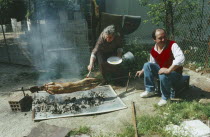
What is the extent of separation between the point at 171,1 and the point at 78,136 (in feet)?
22.5

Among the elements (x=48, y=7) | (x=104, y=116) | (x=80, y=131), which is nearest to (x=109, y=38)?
(x=104, y=116)

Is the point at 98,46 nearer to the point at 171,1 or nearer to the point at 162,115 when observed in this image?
the point at 162,115

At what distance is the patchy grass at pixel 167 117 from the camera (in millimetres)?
4391

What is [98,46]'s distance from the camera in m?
6.72

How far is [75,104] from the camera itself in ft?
18.4

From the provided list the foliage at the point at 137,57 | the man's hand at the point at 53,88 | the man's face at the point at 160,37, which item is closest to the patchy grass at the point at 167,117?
the man's face at the point at 160,37

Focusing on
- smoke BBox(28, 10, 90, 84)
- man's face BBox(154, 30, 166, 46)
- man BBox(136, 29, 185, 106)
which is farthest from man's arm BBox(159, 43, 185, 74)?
smoke BBox(28, 10, 90, 84)

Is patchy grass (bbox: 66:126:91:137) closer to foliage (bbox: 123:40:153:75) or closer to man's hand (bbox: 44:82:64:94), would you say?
man's hand (bbox: 44:82:64:94)

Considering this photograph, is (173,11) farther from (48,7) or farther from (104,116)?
(48,7)

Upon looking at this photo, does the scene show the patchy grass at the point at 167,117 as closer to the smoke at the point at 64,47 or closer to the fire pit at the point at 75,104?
the fire pit at the point at 75,104

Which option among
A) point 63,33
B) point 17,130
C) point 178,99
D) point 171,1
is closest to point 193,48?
point 171,1

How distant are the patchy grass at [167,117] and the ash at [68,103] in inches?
55.4

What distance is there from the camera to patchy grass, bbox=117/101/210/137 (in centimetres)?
439

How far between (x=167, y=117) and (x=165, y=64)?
1365mm
